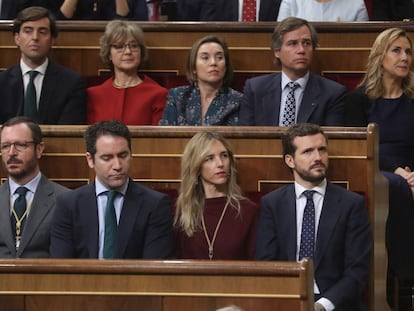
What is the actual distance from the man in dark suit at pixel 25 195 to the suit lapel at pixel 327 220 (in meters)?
0.70

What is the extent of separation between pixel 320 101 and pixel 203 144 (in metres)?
0.63

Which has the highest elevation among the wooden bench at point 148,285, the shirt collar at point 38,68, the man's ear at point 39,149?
the shirt collar at point 38,68

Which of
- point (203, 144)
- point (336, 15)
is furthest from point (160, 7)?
point (203, 144)

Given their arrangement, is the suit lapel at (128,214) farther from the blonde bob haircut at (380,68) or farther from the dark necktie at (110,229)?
the blonde bob haircut at (380,68)

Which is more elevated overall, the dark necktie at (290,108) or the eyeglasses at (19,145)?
the dark necktie at (290,108)

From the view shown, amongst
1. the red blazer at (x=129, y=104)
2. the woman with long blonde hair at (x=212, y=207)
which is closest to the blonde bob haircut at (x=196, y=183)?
the woman with long blonde hair at (x=212, y=207)

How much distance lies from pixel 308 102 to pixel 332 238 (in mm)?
723

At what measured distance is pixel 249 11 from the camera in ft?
14.4

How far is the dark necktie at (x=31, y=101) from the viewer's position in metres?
3.83

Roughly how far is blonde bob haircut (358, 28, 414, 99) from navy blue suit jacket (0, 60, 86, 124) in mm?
907

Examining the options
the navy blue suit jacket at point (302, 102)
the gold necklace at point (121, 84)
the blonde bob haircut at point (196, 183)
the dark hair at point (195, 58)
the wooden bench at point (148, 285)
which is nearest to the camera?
the wooden bench at point (148, 285)

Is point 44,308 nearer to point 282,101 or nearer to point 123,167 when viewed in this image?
point 123,167

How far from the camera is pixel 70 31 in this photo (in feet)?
13.6

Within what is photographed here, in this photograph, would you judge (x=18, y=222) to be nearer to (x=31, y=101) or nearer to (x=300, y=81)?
Answer: (x=31, y=101)
